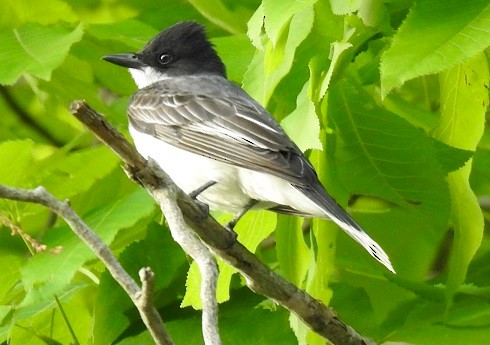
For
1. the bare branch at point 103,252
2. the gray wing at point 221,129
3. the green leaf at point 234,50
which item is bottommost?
the gray wing at point 221,129

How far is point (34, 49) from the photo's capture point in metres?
3.47

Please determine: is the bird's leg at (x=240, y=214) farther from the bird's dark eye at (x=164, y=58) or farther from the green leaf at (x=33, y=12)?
the bird's dark eye at (x=164, y=58)

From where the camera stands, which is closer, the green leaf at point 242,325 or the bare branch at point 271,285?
the bare branch at point 271,285

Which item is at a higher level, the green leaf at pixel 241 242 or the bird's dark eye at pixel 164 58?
the bird's dark eye at pixel 164 58

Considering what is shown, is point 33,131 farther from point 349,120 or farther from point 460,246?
point 460,246

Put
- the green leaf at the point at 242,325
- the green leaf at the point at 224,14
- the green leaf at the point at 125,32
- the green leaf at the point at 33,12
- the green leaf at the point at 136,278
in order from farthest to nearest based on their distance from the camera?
the green leaf at the point at 33,12 < the green leaf at the point at 224,14 < the green leaf at the point at 125,32 < the green leaf at the point at 136,278 < the green leaf at the point at 242,325

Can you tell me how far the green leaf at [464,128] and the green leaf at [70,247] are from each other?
3.50 ft

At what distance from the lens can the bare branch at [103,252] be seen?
6.18ft

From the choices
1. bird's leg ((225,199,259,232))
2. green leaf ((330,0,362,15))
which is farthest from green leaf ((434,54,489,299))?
bird's leg ((225,199,259,232))

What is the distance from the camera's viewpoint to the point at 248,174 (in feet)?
11.2

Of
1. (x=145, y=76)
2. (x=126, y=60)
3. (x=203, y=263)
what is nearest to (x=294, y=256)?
(x=203, y=263)

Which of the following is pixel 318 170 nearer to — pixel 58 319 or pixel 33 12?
pixel 58 319

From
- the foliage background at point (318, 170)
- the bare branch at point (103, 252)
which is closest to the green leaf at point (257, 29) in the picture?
the foliage background at point (318, 170)

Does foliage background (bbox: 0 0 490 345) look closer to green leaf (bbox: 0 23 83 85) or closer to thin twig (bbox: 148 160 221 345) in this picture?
green leaf (bbox: 0 23 83 85)
